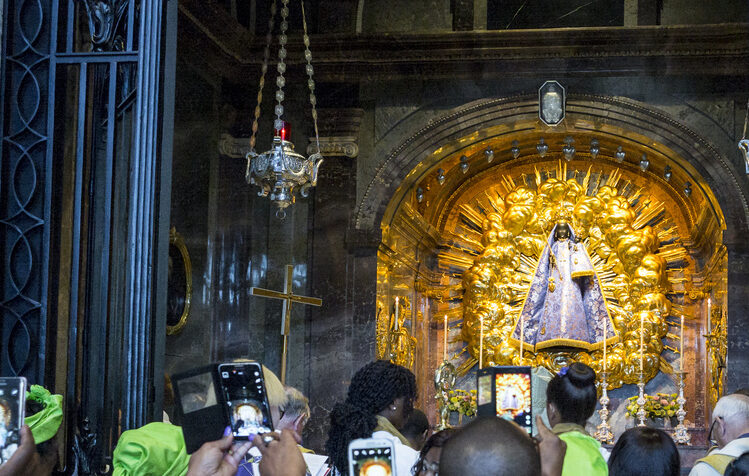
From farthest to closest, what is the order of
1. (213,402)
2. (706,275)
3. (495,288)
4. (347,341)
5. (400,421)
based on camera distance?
1. (495,288)
2. (706,275)
3. (347,341)
4. (400,421)
5. (213,402)

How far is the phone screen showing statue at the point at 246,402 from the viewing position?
306 cm

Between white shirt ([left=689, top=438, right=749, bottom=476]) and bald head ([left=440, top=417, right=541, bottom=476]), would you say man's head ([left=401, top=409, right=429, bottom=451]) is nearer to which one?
white shirt ([left=689, top=438, right=749, bottom=476])

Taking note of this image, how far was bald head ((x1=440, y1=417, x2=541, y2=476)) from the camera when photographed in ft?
7.79

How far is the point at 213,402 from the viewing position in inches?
121

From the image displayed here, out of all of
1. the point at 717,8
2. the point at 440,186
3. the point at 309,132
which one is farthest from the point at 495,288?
the point at 717,8

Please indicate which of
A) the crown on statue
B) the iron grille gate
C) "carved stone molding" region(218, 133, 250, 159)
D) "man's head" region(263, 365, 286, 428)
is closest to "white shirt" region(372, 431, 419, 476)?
"man's head" region(263, 365, 286, 428)

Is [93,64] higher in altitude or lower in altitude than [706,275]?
higher

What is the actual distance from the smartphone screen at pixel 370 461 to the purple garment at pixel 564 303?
387 inches

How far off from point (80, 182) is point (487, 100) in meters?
6.77

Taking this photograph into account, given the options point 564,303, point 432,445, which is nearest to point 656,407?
point 564,303

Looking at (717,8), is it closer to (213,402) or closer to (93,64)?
(93,64)

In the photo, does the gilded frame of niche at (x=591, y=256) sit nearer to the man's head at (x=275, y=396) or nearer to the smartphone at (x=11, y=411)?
the man's head at (x=275, y=396)

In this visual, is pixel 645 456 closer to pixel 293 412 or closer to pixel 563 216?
pixel 293 412

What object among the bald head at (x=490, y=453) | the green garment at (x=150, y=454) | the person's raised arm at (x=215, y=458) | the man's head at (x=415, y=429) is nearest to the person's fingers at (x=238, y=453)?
the person's raised arm at (x=215, y=458)
